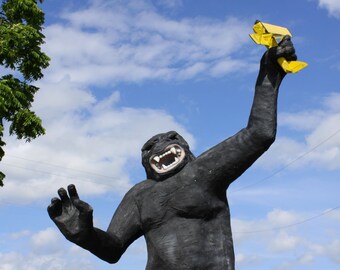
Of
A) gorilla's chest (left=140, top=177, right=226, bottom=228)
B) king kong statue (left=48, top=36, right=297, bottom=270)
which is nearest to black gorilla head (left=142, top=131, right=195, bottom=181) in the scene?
king kong statue (left=48, top=36, right=297, bottom=270)

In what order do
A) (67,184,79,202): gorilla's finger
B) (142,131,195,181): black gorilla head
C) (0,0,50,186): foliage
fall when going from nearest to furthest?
(67,184,79,202): gorilla's finger
(142,131,195,181): black gorilla head
(0,0,50,186): foliage

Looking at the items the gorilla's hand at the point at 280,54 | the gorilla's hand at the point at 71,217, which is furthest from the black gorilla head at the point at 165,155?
the gorilla's hand at the point at 280,54

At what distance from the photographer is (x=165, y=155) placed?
4664mm

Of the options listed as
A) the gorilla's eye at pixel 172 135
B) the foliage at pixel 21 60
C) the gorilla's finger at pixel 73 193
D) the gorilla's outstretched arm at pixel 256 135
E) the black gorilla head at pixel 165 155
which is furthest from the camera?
the foliage at pixel 21 60

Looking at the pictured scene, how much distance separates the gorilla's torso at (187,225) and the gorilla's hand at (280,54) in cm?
95

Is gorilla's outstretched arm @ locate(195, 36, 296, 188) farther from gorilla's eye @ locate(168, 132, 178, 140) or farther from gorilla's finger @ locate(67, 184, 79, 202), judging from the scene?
gorilla's finger @ locate(67, 184, 79, 202)

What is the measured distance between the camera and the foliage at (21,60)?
1241 cm

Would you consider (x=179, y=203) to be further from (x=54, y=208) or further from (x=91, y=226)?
(x=54, y=208)

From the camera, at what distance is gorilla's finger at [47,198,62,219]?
440 cm

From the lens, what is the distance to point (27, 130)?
12.9 meters

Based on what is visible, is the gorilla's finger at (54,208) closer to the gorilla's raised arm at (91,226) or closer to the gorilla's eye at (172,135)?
the gorilla's raised arm at (91,226)

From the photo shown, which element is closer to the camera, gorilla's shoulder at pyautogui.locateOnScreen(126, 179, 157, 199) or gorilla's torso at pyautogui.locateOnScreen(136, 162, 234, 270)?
gorilla's torso at pyautogui.locateOnScreen(136, 162, 234, 270)

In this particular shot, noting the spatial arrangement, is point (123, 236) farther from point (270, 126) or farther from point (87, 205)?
point (270, 126)

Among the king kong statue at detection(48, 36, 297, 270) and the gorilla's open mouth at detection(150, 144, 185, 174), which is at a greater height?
the gorilla's open mouth at detection(150, 144, 185, 174)
